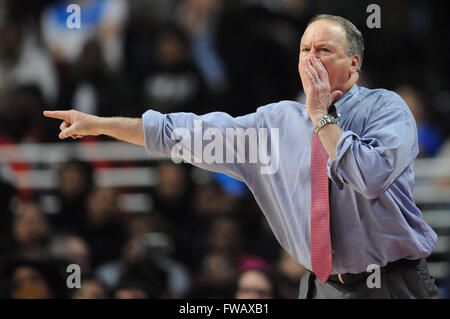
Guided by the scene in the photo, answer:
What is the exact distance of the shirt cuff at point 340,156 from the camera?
2.70m

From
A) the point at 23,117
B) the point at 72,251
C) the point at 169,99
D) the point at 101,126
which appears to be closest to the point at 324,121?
the point at 101,126

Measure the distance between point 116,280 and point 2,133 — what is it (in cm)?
169

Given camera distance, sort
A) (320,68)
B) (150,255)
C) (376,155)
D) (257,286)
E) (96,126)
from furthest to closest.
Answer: (150,255)
(257,286)
(96,126)
(320,68)
(376,155)

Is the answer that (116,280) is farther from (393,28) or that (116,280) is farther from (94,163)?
(393,28)

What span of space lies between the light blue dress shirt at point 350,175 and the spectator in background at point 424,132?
2619mm

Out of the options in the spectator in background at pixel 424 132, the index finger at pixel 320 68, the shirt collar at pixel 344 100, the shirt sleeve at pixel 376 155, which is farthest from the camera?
the spectator in background at pixel 424 132

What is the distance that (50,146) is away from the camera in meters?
5.71

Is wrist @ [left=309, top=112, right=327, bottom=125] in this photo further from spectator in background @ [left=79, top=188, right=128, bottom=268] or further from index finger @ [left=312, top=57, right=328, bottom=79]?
spectator in background @ [left=79, top=188, right=128, bottom=268]

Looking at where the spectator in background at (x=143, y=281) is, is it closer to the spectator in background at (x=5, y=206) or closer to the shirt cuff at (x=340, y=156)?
the spectator in background at (x=5, y=206)

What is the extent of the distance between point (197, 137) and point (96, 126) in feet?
1.19

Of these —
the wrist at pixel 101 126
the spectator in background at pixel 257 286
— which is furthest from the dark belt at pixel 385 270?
the spectator in background at pixel 257 286

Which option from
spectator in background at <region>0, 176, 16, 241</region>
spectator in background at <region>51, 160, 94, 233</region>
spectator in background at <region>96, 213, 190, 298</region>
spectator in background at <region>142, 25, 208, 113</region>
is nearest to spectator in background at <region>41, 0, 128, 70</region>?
spectator in background at <region>142, 25, 208, 113</region>

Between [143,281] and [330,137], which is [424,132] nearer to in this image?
[143,281]

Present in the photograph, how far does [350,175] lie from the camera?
270 centimetres
